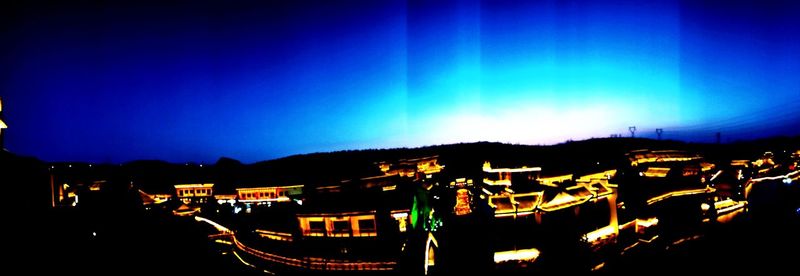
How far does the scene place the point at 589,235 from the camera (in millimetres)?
17422

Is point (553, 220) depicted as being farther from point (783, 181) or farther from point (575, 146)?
point (575, 146)

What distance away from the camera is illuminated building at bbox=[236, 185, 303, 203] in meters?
42.9

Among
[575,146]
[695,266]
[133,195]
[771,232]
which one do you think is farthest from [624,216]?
[575,146]

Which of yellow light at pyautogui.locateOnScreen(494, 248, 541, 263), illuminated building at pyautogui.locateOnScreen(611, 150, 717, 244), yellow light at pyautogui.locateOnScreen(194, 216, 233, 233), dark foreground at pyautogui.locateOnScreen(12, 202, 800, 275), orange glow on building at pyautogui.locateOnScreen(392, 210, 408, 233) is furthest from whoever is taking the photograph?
yellow light at pyautogui.locateOnScreen(194, 216, 233, 233)

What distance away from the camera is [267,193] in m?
43.1

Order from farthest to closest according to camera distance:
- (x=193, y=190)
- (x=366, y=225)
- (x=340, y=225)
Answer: (x=193, y=190)
(x=340, y=225)
(x=366, y=225)

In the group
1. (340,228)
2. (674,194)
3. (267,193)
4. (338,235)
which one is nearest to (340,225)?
(340,228)

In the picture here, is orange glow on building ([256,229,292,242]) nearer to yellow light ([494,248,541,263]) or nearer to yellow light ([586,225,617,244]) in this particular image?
yellow light ([494,248,541,263])

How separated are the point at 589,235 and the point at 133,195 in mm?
25471

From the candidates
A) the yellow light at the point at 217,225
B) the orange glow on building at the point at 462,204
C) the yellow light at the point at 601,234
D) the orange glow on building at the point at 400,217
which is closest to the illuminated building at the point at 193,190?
the yellow light at the point at 217,225

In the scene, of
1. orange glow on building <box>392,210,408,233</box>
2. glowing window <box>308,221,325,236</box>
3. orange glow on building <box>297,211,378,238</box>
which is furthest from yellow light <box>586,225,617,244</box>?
glowing window <box>308,221,325,236</box>

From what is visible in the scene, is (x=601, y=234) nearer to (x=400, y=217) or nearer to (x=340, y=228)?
(x=400, y=217)

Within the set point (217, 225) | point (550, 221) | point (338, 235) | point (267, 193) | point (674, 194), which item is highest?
point (550, 221)

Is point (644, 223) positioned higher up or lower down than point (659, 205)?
lower down
